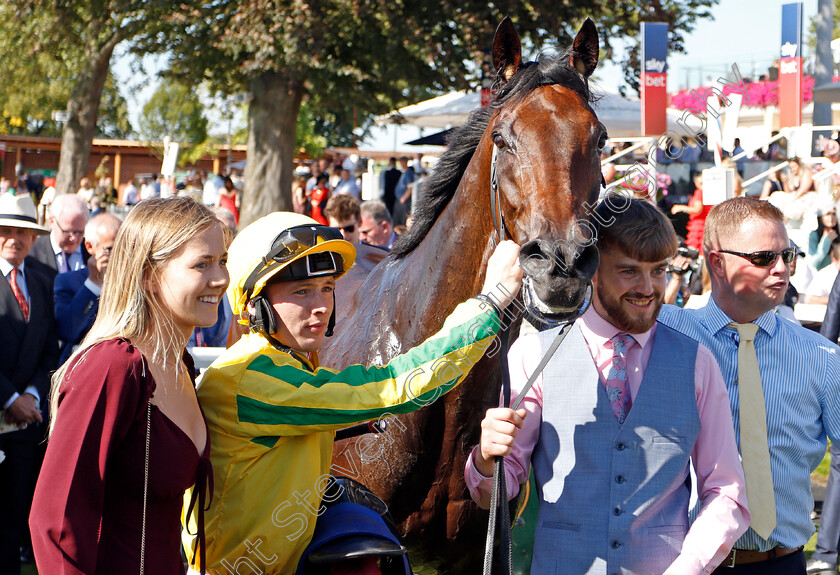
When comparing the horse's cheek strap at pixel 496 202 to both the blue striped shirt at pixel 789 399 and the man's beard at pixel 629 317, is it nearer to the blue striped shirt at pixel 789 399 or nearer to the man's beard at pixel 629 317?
the man's beard at pixel 629 317

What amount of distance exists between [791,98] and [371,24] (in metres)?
7.66

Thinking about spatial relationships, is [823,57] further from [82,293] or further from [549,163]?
[82,293]

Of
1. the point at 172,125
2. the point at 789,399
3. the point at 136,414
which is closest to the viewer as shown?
the point at 136,414

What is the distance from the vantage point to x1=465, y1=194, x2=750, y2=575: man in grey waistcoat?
6.75ft

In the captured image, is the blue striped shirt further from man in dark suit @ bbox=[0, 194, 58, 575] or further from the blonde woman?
man in dark suit @ bbox=[0, 194, 58, 575]

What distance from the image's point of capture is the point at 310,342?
7.04ft

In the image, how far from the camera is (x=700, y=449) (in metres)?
2.18

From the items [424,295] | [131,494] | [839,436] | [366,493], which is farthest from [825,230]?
[131,494]

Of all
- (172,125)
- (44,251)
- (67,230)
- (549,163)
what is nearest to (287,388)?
(549,163)

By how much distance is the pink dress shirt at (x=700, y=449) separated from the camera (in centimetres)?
203

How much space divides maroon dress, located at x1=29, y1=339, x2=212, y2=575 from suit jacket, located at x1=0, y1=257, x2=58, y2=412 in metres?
2.86

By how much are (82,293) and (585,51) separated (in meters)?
3.27

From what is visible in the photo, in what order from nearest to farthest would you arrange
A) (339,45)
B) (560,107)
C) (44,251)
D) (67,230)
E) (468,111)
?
(560,107) → (44,251) → (67,230) → (468,111) → (339,45)

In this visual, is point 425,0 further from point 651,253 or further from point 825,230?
point 651,253
